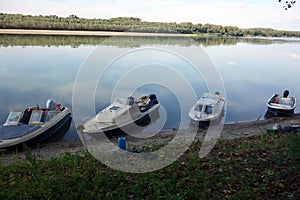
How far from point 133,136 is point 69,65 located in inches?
1006

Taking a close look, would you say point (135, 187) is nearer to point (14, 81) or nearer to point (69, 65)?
point (14, 81)

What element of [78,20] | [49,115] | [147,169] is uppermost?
[78,20]

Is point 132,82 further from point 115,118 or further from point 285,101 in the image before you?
point 285,101

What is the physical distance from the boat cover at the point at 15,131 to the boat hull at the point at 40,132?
2cm

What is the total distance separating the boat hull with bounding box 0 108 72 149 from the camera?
11500mm

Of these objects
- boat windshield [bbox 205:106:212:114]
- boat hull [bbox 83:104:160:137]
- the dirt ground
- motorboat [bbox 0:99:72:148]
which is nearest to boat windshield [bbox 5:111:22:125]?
motorboat [bbox 0:99:72:148]

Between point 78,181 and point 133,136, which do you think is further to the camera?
point 133,136

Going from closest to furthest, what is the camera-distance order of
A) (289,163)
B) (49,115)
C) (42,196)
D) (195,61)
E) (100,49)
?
(42,196)
(289,163)
(195,61)
(100,49)
(49,115)

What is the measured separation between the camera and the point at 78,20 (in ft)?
293

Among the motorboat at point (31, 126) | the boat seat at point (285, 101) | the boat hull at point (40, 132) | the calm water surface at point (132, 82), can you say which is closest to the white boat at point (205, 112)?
the calm water surface at point (132, 82)

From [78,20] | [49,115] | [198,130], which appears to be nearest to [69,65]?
[49,115]

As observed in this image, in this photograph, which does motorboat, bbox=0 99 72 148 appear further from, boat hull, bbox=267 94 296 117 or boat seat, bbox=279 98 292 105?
boat seat, bbox=279 98 292 105

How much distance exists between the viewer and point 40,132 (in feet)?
41.9

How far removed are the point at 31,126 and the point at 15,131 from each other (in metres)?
0.80
